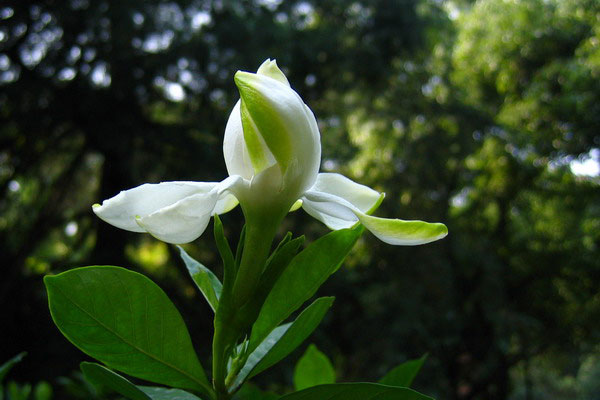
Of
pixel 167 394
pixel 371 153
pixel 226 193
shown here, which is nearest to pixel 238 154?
pixel 226 193

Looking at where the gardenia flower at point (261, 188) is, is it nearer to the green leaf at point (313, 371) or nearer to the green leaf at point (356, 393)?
the green leaf at point (356, 393)

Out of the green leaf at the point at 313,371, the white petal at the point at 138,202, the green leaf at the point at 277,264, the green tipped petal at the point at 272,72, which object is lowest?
the green leaf at the point at 313,371

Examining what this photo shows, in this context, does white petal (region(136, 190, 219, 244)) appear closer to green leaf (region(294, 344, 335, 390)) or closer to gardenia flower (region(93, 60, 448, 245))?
gardenia flower (region(93, 60, 448, 245))

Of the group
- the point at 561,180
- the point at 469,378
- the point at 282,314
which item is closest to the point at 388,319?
the point at 469,378

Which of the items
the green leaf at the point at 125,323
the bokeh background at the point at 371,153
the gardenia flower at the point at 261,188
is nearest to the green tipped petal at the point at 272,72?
the gardenia flower at the point at 261,188

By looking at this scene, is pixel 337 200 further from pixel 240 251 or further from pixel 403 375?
pixel 403 375

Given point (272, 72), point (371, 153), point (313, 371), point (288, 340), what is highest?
point (272, 72)

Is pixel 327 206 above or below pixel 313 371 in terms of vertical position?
above
